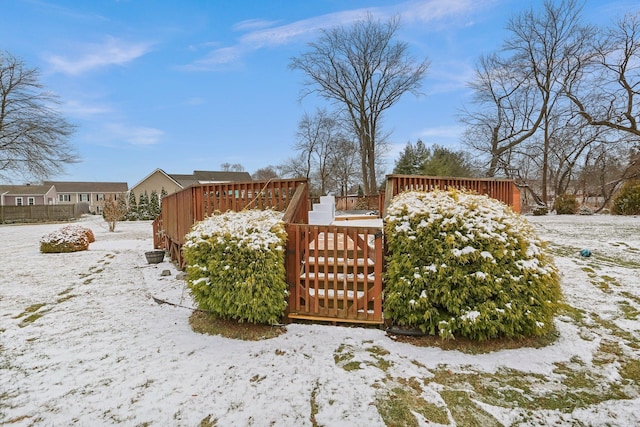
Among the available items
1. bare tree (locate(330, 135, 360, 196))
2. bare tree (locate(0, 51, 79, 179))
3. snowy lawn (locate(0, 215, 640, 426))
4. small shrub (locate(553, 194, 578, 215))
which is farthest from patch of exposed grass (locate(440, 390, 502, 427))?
bare tree (locate(330, 135, 360, 196))

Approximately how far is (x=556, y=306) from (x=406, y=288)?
1.43 meters

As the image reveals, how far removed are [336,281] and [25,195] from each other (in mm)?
46512

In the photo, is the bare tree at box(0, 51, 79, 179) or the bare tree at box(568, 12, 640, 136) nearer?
the bare tree at box(568, 12, 640, 136)

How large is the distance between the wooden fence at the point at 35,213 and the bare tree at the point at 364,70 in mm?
20558

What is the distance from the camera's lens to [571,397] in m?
2.25

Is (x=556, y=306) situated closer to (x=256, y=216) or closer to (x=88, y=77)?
(x=256, y=216)

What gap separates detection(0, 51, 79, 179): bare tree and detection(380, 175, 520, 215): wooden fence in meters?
20.6

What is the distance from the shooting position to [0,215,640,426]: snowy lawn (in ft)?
6.94

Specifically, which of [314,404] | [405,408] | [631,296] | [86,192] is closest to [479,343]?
[405,408]

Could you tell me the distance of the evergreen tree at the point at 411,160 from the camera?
26.0 meters

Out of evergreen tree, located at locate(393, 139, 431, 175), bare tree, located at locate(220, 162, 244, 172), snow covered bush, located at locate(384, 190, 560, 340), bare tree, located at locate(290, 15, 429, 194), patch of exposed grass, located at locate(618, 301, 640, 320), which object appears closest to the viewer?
snow covered bush, located at locate(384, 190, 560, 340)

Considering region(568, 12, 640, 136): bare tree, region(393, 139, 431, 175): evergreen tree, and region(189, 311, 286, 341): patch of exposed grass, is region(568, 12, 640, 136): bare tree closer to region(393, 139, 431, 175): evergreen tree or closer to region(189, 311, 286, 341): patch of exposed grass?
region(393, 139, 431, 175): evergreen tree

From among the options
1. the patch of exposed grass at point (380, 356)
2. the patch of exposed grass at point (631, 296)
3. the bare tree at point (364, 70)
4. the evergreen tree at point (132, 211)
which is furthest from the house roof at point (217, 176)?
the patch of exposed grass at point (380, 356)

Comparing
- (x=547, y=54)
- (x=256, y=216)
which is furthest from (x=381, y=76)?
(x=256, y=216)
